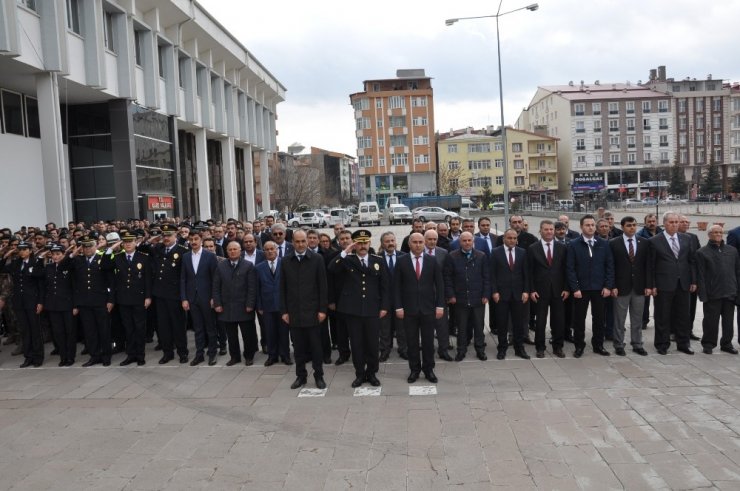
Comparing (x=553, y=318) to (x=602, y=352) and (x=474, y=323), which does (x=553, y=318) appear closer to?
(x=602, y=352)

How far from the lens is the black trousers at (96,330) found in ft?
28.9

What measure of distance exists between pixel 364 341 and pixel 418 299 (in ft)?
2.73

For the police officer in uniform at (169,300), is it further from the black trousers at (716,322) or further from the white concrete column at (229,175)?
the white concrete column at (229,175)

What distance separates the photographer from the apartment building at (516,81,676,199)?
83375 mm

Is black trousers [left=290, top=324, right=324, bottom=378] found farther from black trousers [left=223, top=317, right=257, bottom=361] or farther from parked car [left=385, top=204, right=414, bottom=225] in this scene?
parked car [left=385, top=204, right=414, bottom=225]

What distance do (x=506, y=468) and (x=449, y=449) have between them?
23.2 inches

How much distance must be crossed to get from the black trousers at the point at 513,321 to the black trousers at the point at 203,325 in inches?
160

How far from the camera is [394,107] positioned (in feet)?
256

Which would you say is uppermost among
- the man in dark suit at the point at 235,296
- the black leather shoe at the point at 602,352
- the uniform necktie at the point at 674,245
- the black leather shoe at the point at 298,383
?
the uniform necktie at the point at 674,245


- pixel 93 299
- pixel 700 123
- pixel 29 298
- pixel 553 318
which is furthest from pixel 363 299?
pixel 700 123

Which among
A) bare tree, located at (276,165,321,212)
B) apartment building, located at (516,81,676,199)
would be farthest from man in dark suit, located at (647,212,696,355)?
apartment building, located at (516,81,676,199)

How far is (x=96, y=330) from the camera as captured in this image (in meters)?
8.95

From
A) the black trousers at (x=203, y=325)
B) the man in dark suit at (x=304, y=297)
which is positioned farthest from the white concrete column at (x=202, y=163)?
the man in dark suit at (x=304, y=297)

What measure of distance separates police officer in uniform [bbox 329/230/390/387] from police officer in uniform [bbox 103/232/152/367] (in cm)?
318
